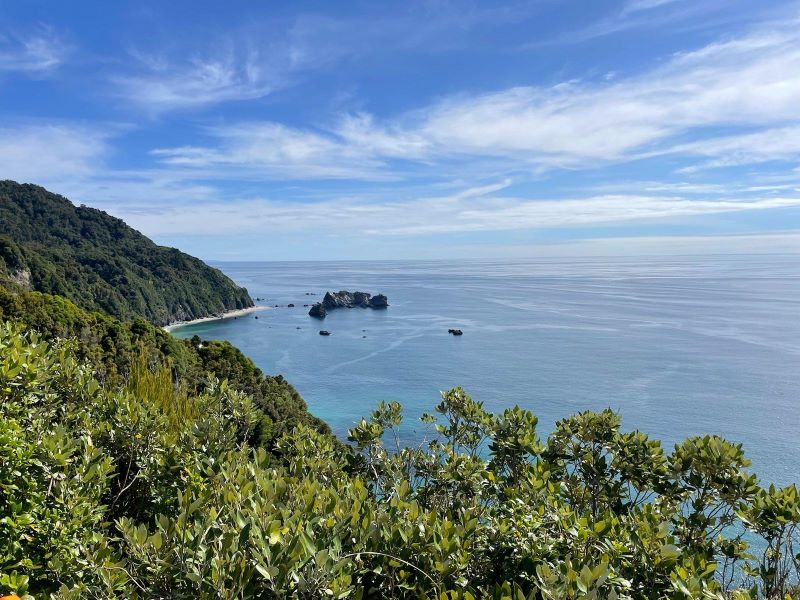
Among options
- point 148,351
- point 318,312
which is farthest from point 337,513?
point 318,312

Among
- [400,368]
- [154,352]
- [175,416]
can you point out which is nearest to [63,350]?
[175,416]

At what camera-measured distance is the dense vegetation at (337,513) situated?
2.89 meters

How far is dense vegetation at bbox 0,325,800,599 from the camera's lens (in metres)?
2.89

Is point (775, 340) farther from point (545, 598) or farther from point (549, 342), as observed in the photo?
point (545, 598)

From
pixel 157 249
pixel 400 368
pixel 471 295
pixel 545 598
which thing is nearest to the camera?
pixel 545 598

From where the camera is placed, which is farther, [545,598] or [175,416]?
[175,416]

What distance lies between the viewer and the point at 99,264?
279 ft

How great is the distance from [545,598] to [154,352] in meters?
35.9

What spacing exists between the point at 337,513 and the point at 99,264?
96733mm

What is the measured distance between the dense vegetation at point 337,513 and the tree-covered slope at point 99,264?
62.6 meters

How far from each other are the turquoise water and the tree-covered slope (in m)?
9.18

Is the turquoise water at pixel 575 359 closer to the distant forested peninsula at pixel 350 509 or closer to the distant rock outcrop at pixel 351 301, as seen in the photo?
the distant rock outcrop at pixel 351 301

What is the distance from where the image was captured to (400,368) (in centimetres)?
5169

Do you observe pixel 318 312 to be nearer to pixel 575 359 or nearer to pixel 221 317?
pixel 221 317
